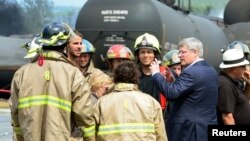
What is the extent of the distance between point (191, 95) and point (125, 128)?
1.05m

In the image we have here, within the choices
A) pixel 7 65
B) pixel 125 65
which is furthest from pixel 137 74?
Result: pixel 7 65

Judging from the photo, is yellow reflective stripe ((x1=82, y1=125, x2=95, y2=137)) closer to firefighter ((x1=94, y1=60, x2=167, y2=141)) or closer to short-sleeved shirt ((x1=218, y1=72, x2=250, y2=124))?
firefighter ((x1=94, y1=60, x2=167, y2=141))

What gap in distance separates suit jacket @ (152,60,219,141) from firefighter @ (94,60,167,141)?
2.22 ft

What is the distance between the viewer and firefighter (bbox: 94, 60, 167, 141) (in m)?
4.49

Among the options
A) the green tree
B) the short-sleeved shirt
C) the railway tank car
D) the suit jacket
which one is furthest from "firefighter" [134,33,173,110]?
Answer: the green tree

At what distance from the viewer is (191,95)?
5.34 metres

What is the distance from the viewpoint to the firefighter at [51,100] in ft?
14.1

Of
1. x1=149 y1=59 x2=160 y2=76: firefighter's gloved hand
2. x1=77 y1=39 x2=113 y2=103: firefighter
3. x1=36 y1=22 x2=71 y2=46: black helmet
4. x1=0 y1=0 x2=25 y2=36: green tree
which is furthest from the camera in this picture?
x1=0 y1=0 x2=25 y2=36: green tree

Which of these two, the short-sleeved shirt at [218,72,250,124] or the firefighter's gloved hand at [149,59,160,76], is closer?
the firefighter's gloved hand at [149,59,160,76]

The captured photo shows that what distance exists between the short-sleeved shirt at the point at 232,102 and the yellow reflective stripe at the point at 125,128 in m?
1.29

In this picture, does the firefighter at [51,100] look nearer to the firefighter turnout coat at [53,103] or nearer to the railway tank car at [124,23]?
the firefighter turnout coat at [53,103]

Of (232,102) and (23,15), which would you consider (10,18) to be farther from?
(232,102)

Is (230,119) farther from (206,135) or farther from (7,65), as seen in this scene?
(7,65)

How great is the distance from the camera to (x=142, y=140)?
176 inches
